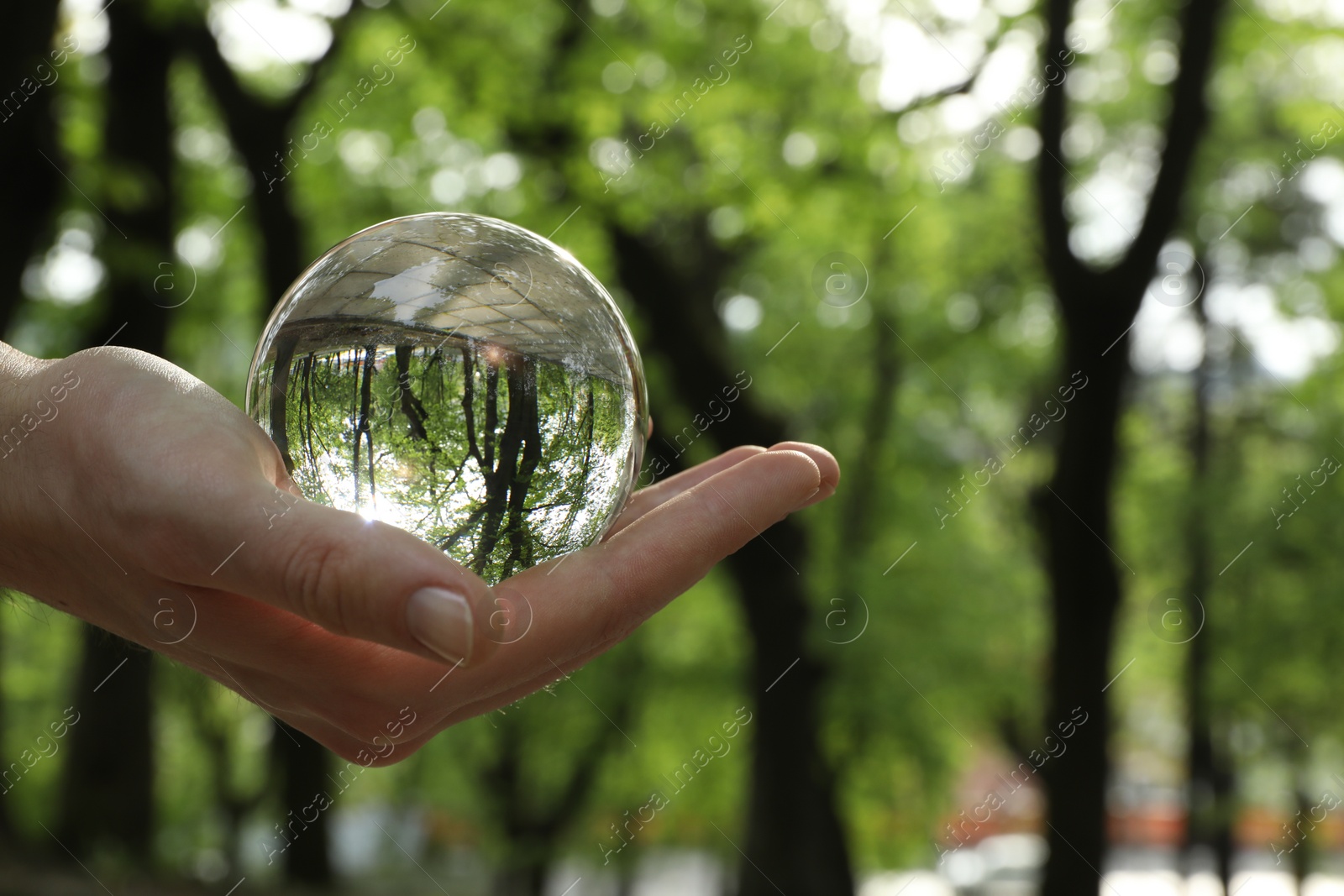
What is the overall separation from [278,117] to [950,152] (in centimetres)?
695

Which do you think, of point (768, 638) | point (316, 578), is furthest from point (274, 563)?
point (768, 638)

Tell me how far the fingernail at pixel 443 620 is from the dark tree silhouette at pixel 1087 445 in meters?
7.90

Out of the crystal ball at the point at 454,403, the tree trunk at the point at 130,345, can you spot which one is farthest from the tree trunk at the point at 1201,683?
the crystal ball at the point at 454,403

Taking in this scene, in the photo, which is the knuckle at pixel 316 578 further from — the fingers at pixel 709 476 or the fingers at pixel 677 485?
the fingers at pixel 677 485

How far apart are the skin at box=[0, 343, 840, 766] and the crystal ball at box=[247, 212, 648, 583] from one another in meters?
0.11

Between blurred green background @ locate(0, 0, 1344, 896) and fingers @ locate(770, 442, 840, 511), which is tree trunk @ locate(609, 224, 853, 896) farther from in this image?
fingers @ locate(770, 442, 840, 511)

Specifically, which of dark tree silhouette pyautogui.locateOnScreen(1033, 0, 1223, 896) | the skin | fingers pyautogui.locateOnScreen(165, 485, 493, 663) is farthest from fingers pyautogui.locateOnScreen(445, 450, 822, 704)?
dark tree silhouette pyautogui.locateOnScreen(1033, 0, 1223, 896)

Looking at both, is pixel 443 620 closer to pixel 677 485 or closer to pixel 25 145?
pixel 677 485

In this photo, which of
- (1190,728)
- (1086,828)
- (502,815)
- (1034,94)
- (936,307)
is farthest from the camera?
(502,815)

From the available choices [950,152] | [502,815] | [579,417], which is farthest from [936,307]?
[502,815]

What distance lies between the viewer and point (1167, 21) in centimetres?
1021

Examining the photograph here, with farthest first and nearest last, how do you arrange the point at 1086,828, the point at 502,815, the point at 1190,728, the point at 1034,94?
the point at 502,815, the point at 1190,728, the point at 1034,94, the point at 1086,828

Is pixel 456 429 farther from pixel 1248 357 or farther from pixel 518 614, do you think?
pixel 1248 357

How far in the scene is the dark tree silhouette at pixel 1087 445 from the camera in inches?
331
